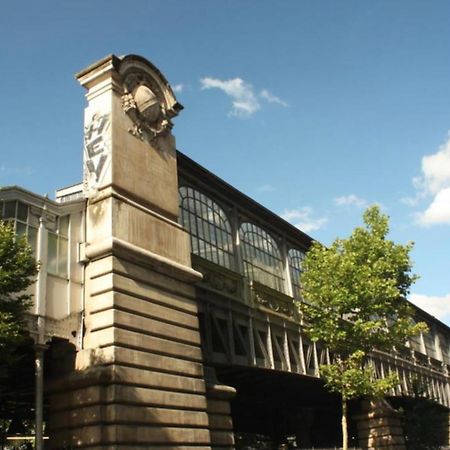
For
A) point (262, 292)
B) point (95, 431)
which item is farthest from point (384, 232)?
point (95, 431)

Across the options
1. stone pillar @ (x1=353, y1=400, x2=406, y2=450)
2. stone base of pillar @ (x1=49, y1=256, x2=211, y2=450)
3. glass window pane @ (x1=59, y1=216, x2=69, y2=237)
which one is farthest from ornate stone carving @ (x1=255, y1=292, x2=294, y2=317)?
glass window pane @ (x1=59, y1=216, x2=69, y2=237)

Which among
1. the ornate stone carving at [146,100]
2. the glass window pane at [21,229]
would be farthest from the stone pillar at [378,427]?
the glass window pane at [21,229]

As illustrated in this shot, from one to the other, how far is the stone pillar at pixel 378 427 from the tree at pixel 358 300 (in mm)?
9638

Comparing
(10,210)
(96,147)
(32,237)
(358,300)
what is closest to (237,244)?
(358,300)

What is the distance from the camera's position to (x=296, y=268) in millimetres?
44625

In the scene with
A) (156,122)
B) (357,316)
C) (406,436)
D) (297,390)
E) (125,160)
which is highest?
(156,122)

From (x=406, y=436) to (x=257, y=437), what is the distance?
18007mm

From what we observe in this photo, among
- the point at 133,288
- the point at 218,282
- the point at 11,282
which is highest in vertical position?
the point at 218,282

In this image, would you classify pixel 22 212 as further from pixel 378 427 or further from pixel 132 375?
pixel 378 427

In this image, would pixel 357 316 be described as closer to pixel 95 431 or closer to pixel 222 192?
pixel 222 192

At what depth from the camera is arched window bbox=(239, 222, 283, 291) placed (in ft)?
125

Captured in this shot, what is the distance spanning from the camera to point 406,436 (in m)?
51.4

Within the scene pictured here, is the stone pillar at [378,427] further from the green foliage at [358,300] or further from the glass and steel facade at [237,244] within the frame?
the glass and steel facade at [237,244]

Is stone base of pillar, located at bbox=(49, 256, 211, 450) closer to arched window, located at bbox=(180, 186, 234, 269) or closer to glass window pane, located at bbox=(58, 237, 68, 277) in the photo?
glass window pane, located at bbox=(58, 237, 68, 277)
